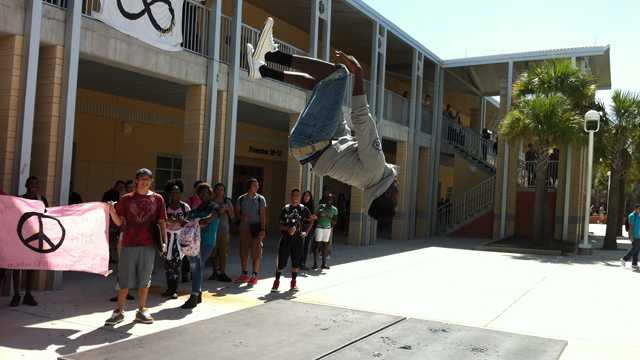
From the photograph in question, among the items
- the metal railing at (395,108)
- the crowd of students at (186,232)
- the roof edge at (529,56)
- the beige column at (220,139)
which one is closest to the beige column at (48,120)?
the crowd of students at (186,232)

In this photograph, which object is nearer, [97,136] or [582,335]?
[582,335]

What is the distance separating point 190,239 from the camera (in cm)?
774

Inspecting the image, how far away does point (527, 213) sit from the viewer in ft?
67.8

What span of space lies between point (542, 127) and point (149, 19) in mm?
12205

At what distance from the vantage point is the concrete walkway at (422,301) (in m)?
6.18

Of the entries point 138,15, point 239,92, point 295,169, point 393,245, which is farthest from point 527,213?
point 138,15

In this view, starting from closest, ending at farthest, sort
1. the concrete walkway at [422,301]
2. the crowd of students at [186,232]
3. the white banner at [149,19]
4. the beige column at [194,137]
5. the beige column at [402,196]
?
the concrete walkway at [422,301], the crowd of students at [186,232], the white banner at [149,19], the beige column at [194,137], the beige column at [402,196]

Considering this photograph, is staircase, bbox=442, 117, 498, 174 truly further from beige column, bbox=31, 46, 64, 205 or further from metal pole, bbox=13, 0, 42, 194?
metal pole, bbox=13, 0, 42, 194

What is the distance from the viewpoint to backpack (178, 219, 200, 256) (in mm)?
7699

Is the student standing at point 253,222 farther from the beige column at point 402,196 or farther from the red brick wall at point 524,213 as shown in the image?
the red brick wall at point 524,213

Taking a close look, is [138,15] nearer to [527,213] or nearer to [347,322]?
[347,322]

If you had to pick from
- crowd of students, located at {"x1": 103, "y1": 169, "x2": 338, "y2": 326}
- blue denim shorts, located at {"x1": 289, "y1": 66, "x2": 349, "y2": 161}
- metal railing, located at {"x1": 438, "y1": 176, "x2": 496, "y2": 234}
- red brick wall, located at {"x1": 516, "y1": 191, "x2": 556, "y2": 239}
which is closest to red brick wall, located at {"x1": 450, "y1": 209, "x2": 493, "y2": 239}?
metal railing, located at {"x1": 438, "y1": 176, "x2": 496, "y2": 234}

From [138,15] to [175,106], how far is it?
20.8 ft

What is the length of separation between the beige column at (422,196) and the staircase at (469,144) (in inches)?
77.1
